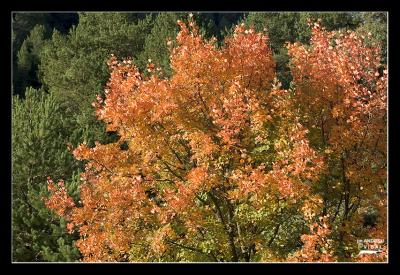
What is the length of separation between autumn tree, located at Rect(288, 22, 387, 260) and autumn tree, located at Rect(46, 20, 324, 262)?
729mm

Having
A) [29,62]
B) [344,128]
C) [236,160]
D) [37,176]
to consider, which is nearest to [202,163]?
[236,160]

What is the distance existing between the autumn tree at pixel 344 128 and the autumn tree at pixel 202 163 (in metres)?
0.73

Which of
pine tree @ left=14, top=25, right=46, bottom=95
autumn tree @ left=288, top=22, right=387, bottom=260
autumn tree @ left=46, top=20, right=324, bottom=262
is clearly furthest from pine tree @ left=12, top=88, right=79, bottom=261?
pine tree @ left=14, top=25, right=46, bottom=95

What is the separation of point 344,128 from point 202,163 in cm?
358

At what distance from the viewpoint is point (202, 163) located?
14.1 metres

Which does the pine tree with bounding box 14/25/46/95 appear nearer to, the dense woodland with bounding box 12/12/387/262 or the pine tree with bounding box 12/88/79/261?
the pine tree with bounding box 12/88/79/261

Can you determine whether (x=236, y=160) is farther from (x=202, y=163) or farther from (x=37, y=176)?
(x=37, y=176)

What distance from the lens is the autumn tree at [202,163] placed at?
13.6 meters

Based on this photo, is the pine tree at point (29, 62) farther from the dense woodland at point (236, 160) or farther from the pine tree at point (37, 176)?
the dense woodland at point (236, 160)

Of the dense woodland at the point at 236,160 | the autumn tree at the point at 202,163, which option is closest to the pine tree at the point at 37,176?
the dense woodland at the point at 236,160

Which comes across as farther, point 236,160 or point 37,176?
point 37,176
